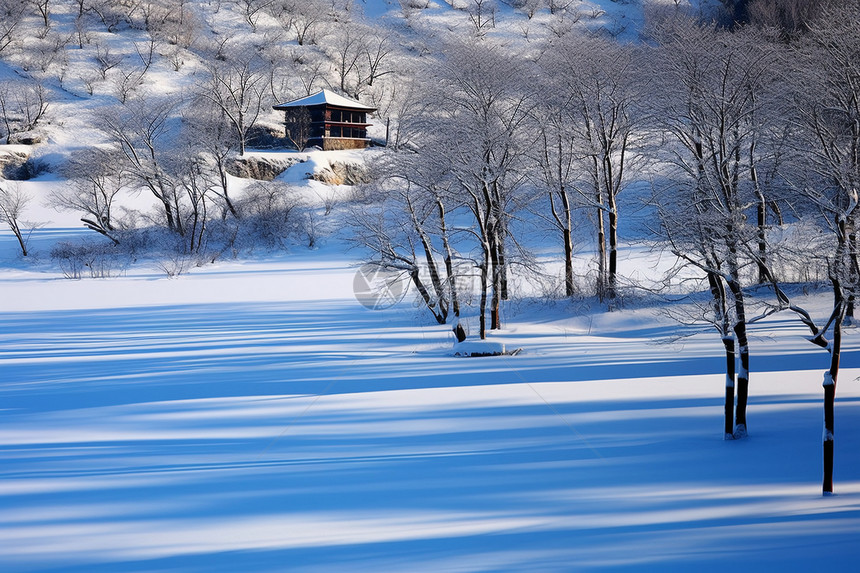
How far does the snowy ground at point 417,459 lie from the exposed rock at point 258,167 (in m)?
30.4

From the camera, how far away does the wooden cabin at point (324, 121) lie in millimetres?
50031

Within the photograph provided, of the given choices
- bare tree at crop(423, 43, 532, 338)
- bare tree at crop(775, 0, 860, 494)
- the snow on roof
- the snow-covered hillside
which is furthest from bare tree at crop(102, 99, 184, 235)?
bare tree at crop(775, 0, 860, 494)

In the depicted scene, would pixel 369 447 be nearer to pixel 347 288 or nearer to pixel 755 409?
pixel 755 409

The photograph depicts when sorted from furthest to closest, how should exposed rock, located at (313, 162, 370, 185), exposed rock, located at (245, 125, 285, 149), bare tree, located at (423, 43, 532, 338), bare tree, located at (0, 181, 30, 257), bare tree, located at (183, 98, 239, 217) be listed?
exposed rock, located at (245, 125, 285, 149) < exposed rock, located at (313, 162, 370, 185) < bare tree, located at (183, 98, 239, 217) < bare tree, located at (0, 181, 30, 257) < bare tree, located at (423, 43, 532, 338)

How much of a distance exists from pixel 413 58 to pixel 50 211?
41.6 m

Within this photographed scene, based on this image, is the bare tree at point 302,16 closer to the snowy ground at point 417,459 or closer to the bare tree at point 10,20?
the bare tree at point 10,20

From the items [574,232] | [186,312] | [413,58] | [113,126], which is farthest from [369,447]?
[413,58]

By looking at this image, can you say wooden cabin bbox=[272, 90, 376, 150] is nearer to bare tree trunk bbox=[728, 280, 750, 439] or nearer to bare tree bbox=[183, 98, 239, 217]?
bare tree bbox=[183, 98, 239, 217]

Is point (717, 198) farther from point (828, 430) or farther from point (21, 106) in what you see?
point (21, 106)

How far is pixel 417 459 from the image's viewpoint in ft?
30.7

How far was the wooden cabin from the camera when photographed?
164ft

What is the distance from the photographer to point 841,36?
Result: 15.4 m

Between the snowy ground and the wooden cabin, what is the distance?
33964mm

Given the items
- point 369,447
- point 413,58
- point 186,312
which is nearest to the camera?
point 369,447
